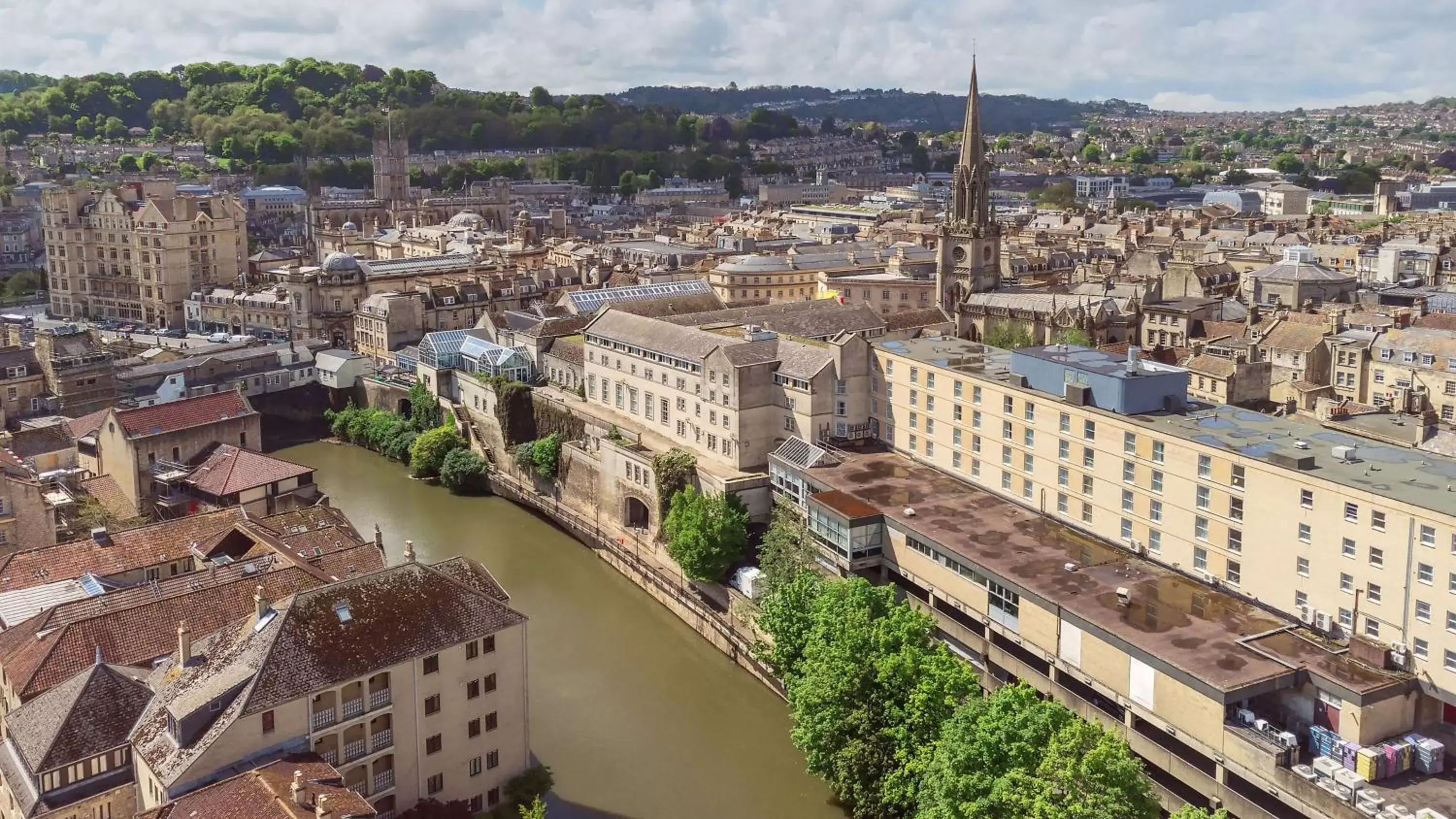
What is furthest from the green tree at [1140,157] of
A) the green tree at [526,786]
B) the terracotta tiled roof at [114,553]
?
the green tree at [526,786]

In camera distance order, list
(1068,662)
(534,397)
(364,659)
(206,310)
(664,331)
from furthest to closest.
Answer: (206,310), (534,397), (664,331), (1068,662), (364,659)

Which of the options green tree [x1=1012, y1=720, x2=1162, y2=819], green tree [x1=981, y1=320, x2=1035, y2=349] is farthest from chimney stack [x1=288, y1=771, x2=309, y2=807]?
green tree [x1=981, y1=320, x2=1035, y2=349]

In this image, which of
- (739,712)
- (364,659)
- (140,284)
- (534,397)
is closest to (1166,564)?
(739,712)

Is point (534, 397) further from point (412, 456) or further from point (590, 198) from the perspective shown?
point (590, 198)

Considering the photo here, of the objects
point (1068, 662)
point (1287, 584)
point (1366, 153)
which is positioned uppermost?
point (1366, 153)

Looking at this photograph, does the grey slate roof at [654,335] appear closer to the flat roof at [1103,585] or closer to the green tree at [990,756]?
the flat roof at [1103,585]

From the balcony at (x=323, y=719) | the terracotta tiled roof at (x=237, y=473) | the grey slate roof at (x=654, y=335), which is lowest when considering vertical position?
the balcony at (x=323, y=719)

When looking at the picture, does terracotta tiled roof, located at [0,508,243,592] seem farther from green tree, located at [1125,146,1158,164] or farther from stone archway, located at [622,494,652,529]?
green tree, located at [1125,146,1158,164]
